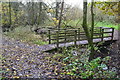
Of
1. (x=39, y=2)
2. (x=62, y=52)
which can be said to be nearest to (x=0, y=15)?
(x=39, y=2)

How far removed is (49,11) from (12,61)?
11508 mm

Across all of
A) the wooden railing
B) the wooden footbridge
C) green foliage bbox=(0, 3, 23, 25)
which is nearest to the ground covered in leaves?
the wooden footbridge

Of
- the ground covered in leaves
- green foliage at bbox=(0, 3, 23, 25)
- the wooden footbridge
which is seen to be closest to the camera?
the ground covered in leaves

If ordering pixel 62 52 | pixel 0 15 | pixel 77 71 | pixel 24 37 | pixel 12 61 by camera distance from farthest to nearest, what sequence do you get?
pixel 0 15
pixel 24 37
pixel 62 52
pixel 12 61
pixel 77 71

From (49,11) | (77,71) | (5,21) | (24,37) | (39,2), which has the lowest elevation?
(77,71)

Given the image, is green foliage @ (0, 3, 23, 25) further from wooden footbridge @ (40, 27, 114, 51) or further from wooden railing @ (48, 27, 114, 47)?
wooden footbridge @ (40, 27, 114, 51)

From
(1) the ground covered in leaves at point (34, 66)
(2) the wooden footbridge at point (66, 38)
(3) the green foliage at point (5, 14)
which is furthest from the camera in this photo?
(3) the green foliage at point (5, 14)

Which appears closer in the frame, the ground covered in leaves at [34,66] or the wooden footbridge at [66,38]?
the ground covered in leaves at [34,66]

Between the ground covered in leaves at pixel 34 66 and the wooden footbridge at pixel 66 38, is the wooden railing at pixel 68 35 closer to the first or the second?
→ the wooden footbridge at pixel 66 38

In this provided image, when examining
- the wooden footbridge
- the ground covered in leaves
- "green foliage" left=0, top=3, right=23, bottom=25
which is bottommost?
the ground covered in leaves

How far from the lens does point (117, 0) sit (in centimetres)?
812

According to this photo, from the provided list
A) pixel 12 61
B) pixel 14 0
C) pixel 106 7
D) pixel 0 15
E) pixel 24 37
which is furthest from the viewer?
pixel 14 0

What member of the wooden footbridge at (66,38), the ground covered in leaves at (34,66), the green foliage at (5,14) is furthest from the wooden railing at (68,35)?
the green foliage at (5,14)

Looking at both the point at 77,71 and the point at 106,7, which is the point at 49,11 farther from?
the point at 77,71
